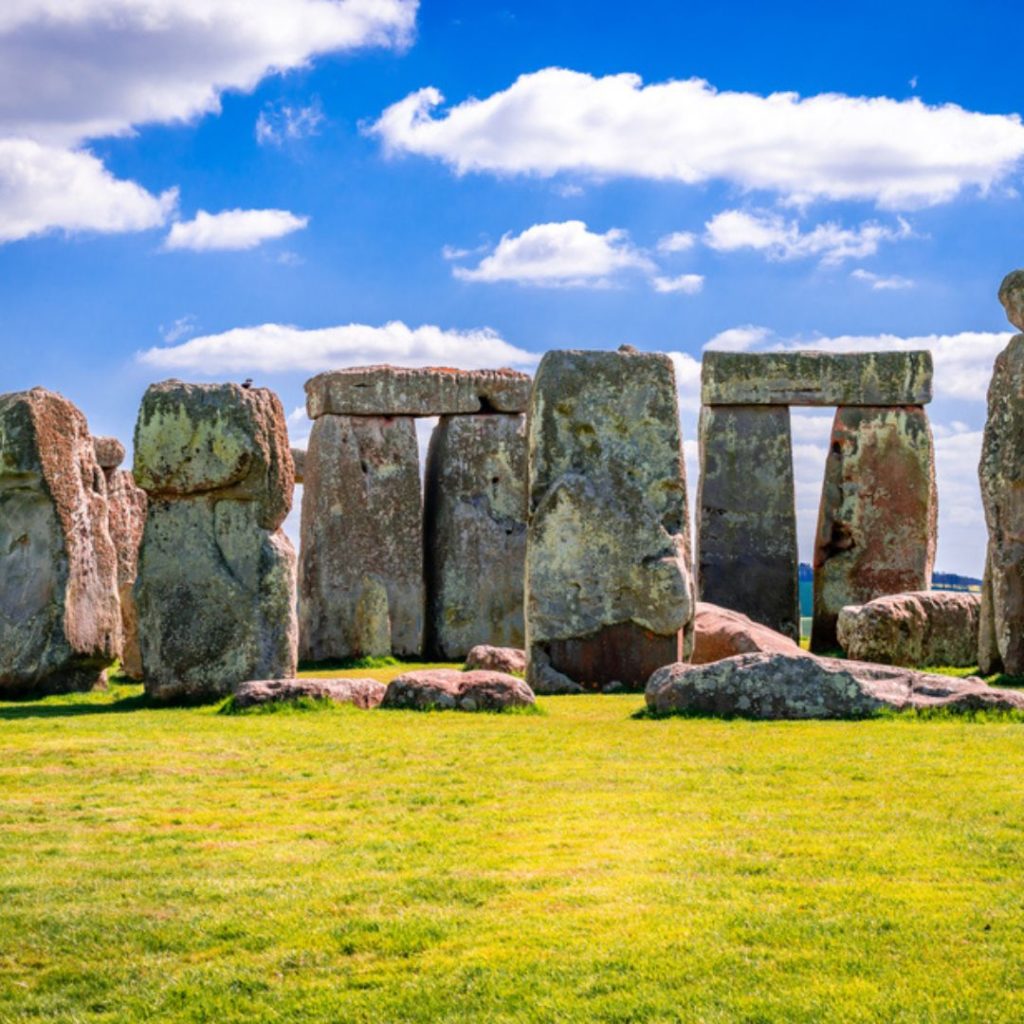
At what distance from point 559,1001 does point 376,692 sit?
778 centimetres

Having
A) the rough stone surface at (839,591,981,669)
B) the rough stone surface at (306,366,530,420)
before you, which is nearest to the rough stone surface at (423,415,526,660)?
the rough stone surface at (306,366,530,420)

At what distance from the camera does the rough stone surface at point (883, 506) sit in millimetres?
23266

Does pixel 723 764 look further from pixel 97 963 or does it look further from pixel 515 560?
pixel 515 560

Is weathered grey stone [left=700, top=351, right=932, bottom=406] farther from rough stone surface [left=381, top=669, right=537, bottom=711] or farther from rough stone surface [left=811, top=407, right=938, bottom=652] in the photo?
rough stone surface [left=381, top=669, right=537, bottom=711]

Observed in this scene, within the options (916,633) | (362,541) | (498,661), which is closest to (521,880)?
(498,661)

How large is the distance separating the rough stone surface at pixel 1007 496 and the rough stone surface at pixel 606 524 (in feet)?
9.23

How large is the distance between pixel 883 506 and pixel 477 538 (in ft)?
18.5

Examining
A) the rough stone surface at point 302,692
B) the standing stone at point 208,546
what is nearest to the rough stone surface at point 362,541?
the standing stone at point 208,546

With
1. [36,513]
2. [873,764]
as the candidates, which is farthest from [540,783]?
[36,513]

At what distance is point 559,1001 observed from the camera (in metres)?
5.59

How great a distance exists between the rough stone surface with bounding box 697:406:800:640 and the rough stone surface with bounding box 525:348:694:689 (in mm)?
7493

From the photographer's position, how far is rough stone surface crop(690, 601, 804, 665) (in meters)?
16.0

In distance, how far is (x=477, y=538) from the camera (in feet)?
75.3

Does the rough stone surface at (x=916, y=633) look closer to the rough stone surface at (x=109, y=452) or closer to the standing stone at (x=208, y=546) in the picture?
the standing stone at (x=208, y=546)
